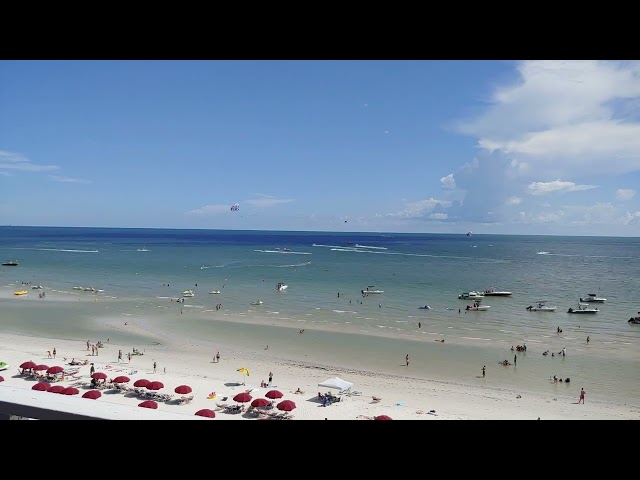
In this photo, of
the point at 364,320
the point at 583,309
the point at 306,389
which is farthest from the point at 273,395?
the point at 583,309

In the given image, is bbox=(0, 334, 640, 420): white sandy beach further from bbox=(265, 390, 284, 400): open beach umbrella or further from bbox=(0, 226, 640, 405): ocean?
bbox=(0, 226, 640, 405): ocean

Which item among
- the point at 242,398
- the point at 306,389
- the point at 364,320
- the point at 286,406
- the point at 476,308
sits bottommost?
the point at 306,389

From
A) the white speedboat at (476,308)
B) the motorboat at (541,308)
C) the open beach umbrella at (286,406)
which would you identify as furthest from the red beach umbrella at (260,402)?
the motorboat at (541,308)

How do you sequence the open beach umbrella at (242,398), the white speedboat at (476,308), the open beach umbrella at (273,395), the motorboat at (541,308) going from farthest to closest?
the motorboat at (541,308) → the white speedboat at (476,308) → the open beach umbrella at (273,395) → the open beach umbrella at (242,398)

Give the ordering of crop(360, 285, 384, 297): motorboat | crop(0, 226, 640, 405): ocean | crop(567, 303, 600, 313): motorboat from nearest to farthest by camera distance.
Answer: crop(0, 226, 640, 405): ocean < crop(567, 303, 600, 313): motorboat < crop(360, 285, 384, 297): motorboat

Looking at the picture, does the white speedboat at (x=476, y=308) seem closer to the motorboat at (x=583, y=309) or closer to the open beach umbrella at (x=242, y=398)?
the motorboat at (x=583, y=309)

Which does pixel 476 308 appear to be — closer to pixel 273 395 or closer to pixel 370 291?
pixel 370 291

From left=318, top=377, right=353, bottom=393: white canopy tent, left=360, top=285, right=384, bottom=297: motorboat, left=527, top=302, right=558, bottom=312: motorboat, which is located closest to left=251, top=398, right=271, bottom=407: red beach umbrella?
A: left=318, top=377, right=353, bottom=393: white canopy tent
